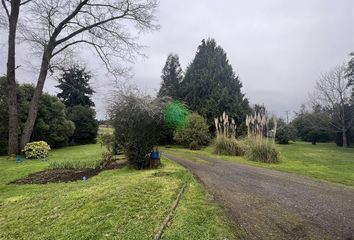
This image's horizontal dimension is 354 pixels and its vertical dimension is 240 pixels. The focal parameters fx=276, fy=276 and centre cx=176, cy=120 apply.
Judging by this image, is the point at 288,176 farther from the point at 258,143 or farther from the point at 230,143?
the point at 230,143

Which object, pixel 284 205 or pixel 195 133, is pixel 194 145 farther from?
pixel 284 205

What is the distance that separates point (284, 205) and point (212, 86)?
20.4m

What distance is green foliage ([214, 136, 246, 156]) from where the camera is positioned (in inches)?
519

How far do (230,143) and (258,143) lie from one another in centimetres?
184

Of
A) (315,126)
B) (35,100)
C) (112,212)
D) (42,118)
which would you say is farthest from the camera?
(315,126)

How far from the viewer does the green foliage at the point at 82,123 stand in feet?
88.2

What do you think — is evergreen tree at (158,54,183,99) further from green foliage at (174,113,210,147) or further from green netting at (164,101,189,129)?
green netting at (164,101,189,129)

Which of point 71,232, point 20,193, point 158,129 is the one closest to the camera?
point 71,232

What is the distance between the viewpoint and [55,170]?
372 inches

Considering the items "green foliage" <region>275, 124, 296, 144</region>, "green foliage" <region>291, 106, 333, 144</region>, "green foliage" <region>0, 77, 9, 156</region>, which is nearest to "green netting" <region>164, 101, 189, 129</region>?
"green foliage" <region>0, 77, 9, 156</region>

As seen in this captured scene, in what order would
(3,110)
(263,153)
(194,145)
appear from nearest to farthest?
1. (263,153)
2. (3,110)
3. (194,145)

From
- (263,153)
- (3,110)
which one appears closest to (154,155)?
(263,153)

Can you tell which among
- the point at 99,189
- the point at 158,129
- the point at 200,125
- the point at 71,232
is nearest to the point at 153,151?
the point at 158,129

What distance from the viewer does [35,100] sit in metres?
14.6
